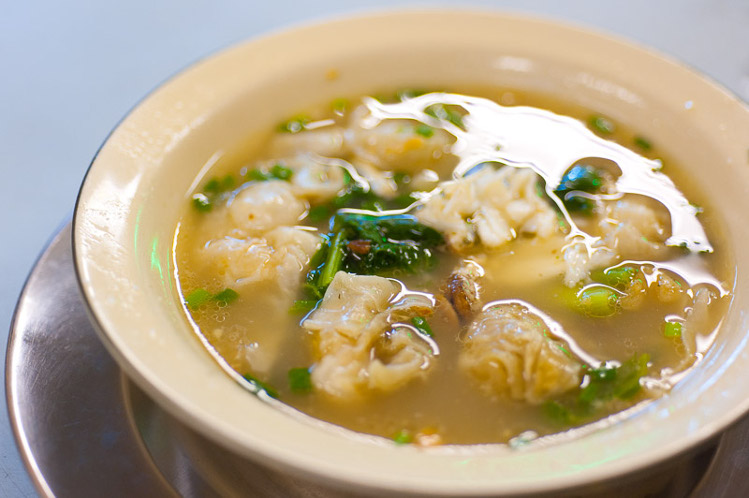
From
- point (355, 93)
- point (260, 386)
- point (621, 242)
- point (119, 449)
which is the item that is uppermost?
point (355, 93)

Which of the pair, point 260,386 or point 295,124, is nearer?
point 260,386

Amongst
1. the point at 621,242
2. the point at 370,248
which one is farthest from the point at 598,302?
the point at 370,248

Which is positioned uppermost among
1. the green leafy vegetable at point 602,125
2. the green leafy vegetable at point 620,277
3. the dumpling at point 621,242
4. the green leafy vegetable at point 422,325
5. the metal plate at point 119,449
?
the green leafy vegetable at point 602,125

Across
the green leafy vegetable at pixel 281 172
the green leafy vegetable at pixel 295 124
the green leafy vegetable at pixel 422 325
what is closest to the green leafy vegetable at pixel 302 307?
the green leafy vegetable at pixel 422 325

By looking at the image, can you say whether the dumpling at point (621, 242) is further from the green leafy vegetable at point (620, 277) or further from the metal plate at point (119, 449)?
the metal plate at point (119, 449)

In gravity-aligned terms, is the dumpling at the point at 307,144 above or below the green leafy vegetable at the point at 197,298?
above

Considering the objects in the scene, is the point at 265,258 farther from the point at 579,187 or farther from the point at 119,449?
the point at 579,187
